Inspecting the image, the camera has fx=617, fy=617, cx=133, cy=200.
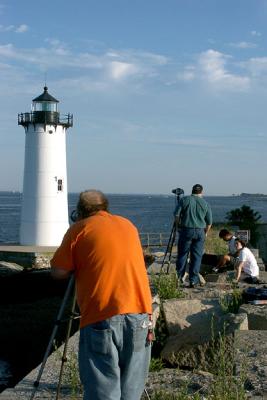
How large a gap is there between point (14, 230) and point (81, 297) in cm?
6003

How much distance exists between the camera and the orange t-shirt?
3.69 meters

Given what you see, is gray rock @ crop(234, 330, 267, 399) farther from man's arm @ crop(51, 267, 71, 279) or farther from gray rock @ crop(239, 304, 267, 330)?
man's arm @ crop(51, 267, 71, 279)

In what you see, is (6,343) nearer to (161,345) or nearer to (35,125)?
(161,345)

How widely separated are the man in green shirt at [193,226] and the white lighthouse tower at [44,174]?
23613 mm

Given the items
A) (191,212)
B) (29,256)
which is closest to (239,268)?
(191,212)

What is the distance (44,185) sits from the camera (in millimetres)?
32688

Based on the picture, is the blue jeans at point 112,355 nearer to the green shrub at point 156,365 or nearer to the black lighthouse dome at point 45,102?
the green shrub at point 156,365

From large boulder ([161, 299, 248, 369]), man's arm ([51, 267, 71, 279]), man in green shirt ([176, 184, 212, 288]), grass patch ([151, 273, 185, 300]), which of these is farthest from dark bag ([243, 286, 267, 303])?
man's arm ([51, 267, 71, 279])

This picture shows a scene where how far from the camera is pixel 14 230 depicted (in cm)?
6259

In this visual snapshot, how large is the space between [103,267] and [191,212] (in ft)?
19.3

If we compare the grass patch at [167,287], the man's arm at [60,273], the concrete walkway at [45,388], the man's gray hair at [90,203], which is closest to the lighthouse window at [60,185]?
the grass patch at [167,287]

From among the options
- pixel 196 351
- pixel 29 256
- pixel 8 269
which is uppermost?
pixel 196 351

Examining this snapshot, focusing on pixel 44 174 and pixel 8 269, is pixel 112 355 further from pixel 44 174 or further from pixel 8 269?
pixel 44 174

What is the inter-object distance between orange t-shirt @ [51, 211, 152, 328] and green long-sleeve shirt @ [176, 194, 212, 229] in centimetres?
567
